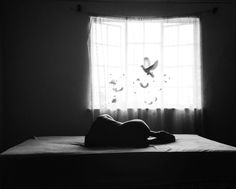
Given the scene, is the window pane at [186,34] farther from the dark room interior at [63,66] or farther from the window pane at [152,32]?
the window pane at [152,32]

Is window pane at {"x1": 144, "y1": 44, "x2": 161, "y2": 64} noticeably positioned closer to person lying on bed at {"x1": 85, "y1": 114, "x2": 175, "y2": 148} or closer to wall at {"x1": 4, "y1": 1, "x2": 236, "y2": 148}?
wall at {"x1": 4, "y1": 1, "x2": 236, "y2": 148}

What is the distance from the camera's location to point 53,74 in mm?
3689

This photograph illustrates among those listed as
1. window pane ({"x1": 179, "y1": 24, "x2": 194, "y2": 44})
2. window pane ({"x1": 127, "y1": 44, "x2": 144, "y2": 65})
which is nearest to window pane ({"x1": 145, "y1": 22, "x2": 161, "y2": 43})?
window pane ({"x1": 127, "y1": 44, "x2": 144, "y2": 65})

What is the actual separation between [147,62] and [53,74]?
125 cm

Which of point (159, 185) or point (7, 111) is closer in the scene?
point (159, 185)

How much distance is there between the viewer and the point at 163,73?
12.3ft

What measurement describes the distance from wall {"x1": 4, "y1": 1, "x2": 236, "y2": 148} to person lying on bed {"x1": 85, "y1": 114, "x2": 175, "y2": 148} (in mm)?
1488

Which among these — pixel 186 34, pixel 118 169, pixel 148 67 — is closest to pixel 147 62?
pixel 148 67

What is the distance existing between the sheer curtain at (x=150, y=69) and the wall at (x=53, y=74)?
153 millimetres

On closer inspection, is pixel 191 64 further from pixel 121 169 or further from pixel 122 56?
pixel 121 169

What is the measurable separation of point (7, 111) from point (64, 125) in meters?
0.75

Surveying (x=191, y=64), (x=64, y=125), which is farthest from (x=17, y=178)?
(x=191, y=64)

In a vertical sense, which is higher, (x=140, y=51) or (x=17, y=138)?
(x=140, y=51)

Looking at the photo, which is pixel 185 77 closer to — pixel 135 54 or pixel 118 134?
pixel 135 54
